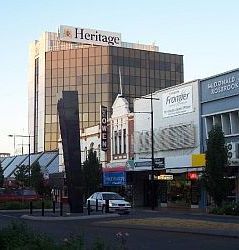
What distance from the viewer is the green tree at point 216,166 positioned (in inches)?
1569

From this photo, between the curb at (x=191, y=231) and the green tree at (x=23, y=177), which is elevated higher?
the green tree at (x=23, y=177)

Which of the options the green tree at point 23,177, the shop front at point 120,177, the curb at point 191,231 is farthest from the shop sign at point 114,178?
the curb at point 191,231

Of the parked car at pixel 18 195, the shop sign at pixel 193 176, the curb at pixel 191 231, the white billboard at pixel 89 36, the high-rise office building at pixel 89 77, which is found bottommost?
the curb at pixel 191 231

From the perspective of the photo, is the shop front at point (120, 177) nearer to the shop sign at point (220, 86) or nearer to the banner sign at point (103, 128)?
the banner sign at point (103, 128)

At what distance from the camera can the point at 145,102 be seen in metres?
56.3

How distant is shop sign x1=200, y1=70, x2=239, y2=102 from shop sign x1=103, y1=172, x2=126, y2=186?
13.7m

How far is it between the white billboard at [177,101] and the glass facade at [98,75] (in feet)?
172

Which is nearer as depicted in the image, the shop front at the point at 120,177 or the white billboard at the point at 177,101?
the white billboard at the point at 177,101

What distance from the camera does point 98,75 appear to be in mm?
107500

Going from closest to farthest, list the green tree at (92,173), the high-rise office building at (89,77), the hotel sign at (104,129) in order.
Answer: the green tree at (92,173) → the hotel sign at (104,129) → the high-rise office building at (89,77)

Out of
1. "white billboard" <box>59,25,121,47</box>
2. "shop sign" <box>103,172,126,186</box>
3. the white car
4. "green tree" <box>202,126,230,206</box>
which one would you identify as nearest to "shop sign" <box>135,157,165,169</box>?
"shop sign" <box>103,172,126,186</box>

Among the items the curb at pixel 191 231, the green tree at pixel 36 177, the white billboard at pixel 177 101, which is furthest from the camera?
the green tree at pixel 36 177

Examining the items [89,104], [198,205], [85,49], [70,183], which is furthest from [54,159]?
[70,183]

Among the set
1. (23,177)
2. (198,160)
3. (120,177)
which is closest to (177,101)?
(198,160)
